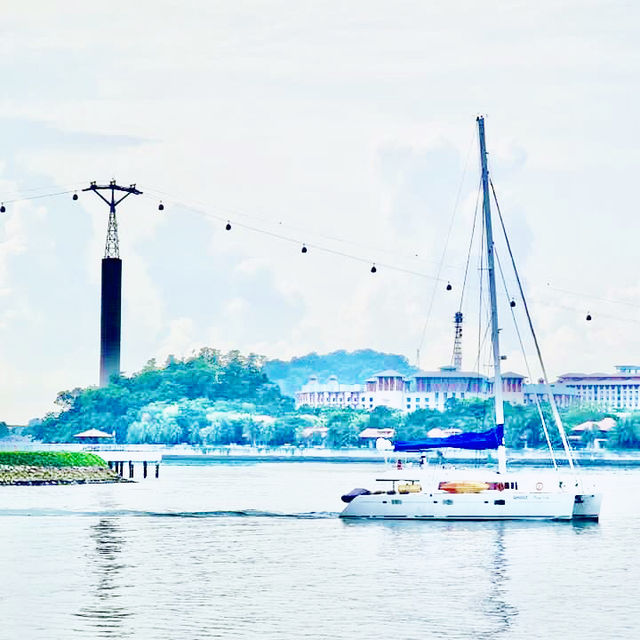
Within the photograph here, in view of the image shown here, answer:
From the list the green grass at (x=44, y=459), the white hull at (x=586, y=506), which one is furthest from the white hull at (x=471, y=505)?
the green grass at (x=44, y=459)

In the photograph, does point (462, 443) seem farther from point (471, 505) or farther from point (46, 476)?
point (46, 476)

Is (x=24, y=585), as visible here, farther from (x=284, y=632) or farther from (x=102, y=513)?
(x=102, y=513)

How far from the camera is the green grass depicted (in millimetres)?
144750

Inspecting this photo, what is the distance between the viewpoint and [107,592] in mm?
66250

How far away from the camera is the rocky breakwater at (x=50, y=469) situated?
142 m

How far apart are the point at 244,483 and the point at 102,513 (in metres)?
70.6

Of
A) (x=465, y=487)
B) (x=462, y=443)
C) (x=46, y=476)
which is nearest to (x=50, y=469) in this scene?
(x=46, y=476)

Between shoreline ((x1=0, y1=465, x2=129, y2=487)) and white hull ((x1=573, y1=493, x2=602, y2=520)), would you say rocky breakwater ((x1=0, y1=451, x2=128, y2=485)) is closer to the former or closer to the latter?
shoreline ((x1=0, y1=465, x2=129, y2=487))

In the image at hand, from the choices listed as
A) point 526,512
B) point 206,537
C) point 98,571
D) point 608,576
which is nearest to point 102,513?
point 206,537

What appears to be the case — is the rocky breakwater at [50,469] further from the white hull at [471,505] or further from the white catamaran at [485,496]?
the white hull at [471,505]

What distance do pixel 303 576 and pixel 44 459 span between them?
255 feet

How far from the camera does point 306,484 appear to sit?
176 m

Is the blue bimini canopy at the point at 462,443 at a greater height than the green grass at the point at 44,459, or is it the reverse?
the blue bimini canopy at the point at 462,443

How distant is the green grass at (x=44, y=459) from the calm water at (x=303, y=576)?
107 ft
